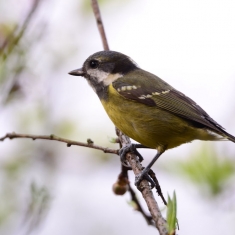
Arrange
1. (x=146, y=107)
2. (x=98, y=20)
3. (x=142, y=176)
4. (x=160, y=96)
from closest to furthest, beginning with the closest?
(x=142, y=176) → (x=98, y=20) → (x=146, y=107) → (x=160, y=96)

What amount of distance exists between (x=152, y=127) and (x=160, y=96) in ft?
1.36

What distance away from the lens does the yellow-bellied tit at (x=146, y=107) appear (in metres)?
3.64

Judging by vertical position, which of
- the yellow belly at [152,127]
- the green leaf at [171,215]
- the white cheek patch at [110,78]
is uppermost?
the white cheek patch at [110,78]

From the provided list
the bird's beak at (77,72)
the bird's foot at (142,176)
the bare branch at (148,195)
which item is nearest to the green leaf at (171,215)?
the bare branch at (148,195)

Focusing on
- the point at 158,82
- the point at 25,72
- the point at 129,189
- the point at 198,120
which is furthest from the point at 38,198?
the point at 158,82

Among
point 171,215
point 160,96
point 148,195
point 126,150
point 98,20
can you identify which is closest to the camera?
point 171,215

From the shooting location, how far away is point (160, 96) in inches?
157

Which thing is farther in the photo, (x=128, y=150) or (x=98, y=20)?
(x=98, y=20)

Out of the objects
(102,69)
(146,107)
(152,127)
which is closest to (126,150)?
(152,127)

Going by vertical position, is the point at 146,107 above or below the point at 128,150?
above

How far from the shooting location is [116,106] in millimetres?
3818

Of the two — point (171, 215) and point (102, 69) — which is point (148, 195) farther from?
point (102, 69)

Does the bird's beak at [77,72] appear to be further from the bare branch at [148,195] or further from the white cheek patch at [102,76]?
the bare branch at [148,195]

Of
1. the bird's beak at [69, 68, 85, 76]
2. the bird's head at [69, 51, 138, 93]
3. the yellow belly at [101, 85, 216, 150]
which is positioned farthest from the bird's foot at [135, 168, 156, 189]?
the bird's beak at [69, 68, 85, 76]
